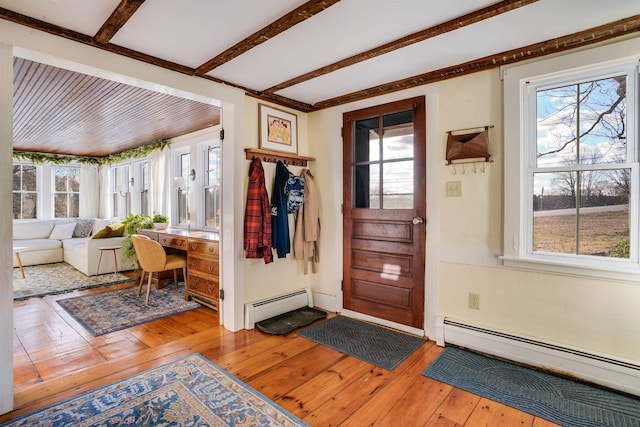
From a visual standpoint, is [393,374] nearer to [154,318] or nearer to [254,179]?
[254,179]

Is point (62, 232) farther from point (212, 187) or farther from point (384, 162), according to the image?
point (384, 162)

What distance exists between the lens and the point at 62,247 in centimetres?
611

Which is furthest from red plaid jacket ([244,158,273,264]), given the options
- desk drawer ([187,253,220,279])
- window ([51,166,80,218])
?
window ([51,166,80,218])

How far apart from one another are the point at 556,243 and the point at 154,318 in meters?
3.65

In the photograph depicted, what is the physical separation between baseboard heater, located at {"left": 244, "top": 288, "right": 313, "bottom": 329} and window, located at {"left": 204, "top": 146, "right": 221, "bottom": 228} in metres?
1.94

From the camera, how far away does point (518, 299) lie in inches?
93.3

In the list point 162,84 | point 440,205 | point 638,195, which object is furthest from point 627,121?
point 162,84

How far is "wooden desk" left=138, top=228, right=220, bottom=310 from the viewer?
347 centimetres

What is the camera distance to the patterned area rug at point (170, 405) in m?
1.73

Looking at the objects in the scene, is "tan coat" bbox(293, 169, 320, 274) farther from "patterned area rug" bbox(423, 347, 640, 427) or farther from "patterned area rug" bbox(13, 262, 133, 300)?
"patterned area rug" bbox(13, 262, 133, 300)

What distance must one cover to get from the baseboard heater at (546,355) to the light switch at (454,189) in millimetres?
1036

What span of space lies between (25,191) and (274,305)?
689cm

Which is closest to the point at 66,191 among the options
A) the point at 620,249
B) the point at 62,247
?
the point at 62,247

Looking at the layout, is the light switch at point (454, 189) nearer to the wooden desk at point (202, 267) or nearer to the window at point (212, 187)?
the wooden desk at point (202, 267)
